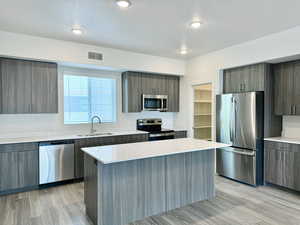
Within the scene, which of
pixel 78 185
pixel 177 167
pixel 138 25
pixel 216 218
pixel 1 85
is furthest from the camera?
pixel 78 185

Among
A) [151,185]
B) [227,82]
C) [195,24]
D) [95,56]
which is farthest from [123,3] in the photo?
[227,82]

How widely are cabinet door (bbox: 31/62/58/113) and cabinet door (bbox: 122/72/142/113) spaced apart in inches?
61.9

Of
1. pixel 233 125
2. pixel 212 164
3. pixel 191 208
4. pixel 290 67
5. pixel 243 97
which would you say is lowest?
pixel 191 208

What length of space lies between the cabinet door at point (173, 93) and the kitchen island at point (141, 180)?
2.40m

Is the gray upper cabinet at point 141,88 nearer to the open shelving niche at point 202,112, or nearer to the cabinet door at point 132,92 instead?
the cabinet door at point 132,92

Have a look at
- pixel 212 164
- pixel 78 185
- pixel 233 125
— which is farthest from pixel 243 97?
pixel 78 185

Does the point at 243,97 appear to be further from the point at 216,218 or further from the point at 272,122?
the point at 216,218

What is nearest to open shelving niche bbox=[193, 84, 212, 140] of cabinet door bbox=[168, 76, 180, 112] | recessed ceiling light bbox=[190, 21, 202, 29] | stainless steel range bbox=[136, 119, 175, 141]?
cabinet door bbox=[168, 76, 180, 112]

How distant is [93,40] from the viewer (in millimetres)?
3932

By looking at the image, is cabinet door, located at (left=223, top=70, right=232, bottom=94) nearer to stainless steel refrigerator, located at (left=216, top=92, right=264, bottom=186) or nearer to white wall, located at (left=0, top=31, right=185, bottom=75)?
stainless steel refrigerator, located at (left=216, top=92, right=264, bottom=186)

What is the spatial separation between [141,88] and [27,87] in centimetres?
244

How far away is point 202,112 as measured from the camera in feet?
20.0

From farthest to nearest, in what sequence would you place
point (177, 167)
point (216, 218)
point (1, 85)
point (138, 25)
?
point (1, 85) → point (138, 25) → point (177, 167) → point (216, 218)

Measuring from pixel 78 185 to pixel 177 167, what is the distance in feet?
6.90
